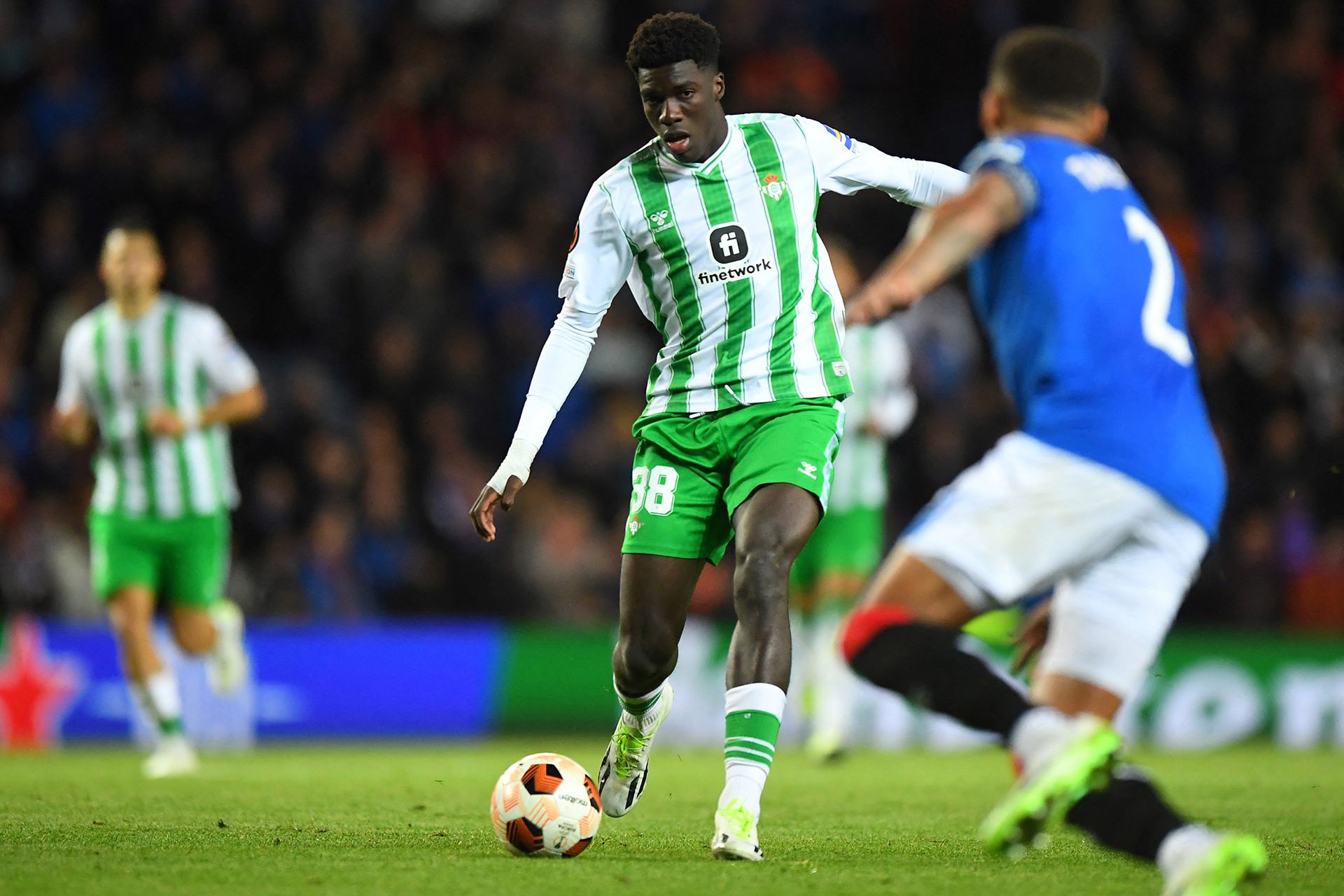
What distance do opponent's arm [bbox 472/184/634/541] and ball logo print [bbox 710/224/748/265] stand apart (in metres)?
0.31

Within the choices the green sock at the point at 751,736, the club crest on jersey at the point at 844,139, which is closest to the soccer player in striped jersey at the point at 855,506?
the club crest on jersey at the point at 844,139

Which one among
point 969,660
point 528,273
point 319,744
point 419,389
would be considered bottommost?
point 319,744

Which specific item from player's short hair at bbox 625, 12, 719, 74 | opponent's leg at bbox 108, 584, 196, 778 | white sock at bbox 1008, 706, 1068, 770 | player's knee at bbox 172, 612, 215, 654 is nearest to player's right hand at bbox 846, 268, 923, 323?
white sock at bbox 1008, 706, 1068, 770

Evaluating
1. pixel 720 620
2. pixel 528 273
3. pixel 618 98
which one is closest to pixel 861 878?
pixel 720 620

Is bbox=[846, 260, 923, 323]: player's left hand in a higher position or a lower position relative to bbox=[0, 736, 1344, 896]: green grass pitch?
higher

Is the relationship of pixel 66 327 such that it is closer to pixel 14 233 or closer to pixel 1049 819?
pixel 14 233

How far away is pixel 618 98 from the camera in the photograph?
15883mm

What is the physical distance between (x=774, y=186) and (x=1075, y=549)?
2188 mm

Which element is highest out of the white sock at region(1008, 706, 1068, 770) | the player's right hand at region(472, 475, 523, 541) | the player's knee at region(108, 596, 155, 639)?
the player's right hand at region(472, 475, 523, 541)

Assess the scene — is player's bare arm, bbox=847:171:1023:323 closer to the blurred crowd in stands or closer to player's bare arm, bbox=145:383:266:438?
player's bare arm, bbox=145:383:266:438

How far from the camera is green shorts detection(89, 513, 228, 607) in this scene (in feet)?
31.1

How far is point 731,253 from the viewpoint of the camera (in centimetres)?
569

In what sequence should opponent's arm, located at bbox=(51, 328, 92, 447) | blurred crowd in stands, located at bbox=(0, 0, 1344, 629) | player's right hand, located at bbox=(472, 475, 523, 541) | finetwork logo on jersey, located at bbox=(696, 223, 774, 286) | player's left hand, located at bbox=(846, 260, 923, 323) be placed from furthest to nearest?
blurred crowd in stands, located at bbox=(0, 0, 1344, 629) < opponent's arm, located at bbox=(51, 328, 92, 447) < finetwork logo on jersey, located at bbox=(696, 223, 774, 286) < player's right hand, located at bbox=(472, 475, 523, 541) < player's left hand, located at bbox=(846, 260, 923, 323)

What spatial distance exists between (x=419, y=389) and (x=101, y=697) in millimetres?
3436
